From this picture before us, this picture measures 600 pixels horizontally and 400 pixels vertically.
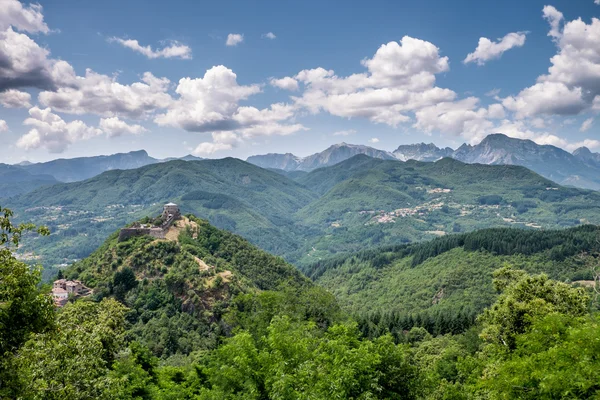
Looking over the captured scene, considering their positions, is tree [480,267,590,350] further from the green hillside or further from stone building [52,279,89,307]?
the green hillside

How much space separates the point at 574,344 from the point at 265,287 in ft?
312

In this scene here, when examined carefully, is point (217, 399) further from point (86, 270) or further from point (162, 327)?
point (86, 270)

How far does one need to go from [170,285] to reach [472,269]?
426 ft

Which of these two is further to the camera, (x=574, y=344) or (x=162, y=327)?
(x=162, y=327)

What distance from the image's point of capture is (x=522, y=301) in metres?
39.0

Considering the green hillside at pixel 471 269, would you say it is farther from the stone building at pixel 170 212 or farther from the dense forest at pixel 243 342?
the stone building at pixel 170 212

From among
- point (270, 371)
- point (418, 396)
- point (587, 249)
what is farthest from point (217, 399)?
point (587, 249)

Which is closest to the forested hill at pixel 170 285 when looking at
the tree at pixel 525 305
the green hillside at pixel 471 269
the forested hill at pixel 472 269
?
the tree at pixel 525 305

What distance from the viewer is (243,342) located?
1196 inches

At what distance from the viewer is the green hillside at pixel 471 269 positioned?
13512 centimetres

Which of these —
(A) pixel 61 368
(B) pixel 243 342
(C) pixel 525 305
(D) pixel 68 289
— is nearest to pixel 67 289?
(D) pixel 68 289

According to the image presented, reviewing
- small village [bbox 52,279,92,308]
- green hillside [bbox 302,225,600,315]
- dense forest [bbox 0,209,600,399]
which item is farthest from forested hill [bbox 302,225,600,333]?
small village [bbox 52,279,92,308]

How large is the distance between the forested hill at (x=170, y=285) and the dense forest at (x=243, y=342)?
1.01 ft

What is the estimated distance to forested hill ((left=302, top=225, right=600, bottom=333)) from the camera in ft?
442
